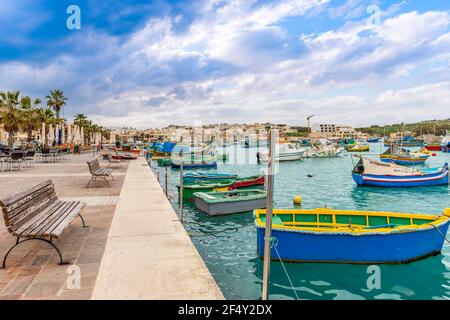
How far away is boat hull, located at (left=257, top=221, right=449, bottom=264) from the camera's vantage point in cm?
768

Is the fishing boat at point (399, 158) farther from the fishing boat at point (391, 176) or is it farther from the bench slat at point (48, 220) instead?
the bench slat at point (48, 220)

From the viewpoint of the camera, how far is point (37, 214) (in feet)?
20.5

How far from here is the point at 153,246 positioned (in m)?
5.77

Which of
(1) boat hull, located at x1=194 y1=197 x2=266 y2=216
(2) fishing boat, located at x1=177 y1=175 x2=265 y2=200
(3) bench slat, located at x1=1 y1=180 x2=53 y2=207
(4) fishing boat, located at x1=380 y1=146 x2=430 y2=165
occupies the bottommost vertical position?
(1) boat hull, located at x1=194 y1=197 x2=266 y2=216

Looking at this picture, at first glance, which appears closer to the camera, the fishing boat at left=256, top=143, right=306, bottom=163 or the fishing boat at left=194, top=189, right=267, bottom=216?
the fishing boat at left=194, top=189, right=267, bottom=216

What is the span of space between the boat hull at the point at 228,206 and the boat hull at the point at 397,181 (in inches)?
514

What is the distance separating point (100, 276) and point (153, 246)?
1.36 meters

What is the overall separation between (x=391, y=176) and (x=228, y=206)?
16.0m

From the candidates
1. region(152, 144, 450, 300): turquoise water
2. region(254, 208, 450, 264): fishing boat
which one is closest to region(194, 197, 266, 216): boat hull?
region(152, 144, 450, 300): turquoise water

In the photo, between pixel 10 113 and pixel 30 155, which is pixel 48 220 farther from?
pixel 10 113

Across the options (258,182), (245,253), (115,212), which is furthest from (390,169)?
(115,212)

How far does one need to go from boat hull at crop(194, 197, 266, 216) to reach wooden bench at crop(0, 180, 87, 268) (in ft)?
21.0

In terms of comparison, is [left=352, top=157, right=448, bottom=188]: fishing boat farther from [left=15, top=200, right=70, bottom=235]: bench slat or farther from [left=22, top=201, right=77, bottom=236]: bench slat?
[left=15, top=200, right=70, bottom=235]: bench slat
